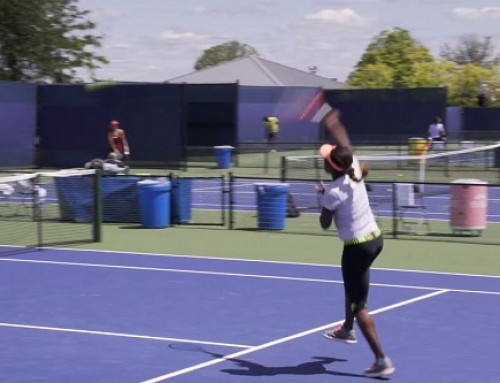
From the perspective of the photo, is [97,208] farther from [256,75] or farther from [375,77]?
[375,77]

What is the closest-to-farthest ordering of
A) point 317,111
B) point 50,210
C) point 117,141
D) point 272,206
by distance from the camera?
1. point 317,111
2. point 272,206
3. point 50,210
4. point 117,141

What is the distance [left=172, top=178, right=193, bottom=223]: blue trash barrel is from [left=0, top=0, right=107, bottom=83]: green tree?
3782 cm

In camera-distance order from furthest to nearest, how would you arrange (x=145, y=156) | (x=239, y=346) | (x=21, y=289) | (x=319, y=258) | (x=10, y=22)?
1. (x=10, y=22)
2. (x=145, y=156)
3. (x=319, y=258)
4. (x=21, y=289)
5. (x=239, y=346)

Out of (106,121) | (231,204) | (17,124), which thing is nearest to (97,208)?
(231,204)

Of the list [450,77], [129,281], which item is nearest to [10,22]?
[450,77]

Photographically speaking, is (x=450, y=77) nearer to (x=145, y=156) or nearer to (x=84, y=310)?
(x=145, y=156)

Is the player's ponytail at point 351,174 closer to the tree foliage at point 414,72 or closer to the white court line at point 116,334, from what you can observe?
the white court line at point 116,334

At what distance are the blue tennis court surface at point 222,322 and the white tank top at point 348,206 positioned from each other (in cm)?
124

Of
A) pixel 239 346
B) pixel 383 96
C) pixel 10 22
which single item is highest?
pixel 10 22

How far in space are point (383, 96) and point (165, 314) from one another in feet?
133

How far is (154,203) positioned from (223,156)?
18.3 meters

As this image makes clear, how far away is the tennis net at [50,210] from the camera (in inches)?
736

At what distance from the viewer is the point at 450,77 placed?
80750mm

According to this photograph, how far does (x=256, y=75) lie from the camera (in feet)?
221
